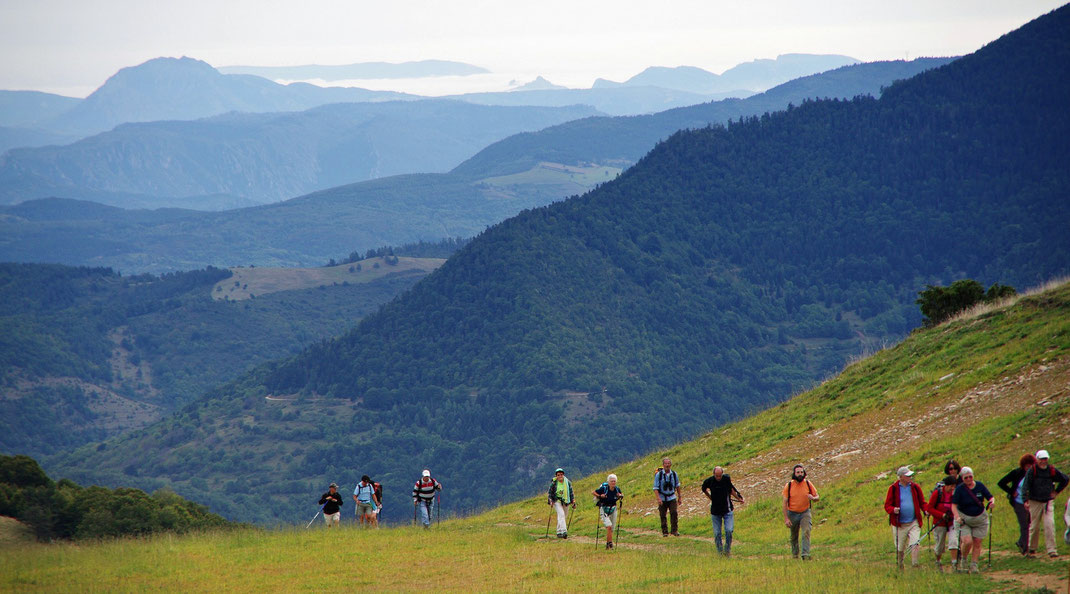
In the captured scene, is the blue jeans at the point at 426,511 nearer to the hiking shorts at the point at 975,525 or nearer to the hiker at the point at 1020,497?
the hiking shorts at the point at 975,525

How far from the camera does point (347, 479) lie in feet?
597

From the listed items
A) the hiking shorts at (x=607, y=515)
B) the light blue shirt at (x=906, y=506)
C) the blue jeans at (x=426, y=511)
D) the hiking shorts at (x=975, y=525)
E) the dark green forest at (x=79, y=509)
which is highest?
Result: the light blue shirt at (x=906, y=506)

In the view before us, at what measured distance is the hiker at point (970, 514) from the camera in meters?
19.2

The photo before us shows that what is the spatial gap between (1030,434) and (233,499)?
16728 centimetres

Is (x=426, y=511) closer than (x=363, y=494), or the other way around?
(x=426, y=511)

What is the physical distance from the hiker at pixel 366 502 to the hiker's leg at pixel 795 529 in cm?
1468

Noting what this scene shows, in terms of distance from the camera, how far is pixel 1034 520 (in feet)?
63.9

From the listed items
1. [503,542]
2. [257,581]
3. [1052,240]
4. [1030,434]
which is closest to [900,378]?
[1030,434]

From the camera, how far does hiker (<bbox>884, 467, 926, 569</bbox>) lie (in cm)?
1980

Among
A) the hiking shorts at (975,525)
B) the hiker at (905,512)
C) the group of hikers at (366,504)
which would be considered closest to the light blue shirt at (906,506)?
the hiker at (905,512)

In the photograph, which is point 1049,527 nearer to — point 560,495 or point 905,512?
point 905,512

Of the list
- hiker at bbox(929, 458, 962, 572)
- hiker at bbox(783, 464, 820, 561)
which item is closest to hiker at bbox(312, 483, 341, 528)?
hiker at bbox(783, 464, 820, 561)

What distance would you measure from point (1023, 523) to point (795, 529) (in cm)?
447

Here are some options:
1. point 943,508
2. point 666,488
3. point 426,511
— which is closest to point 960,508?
point 943,508
